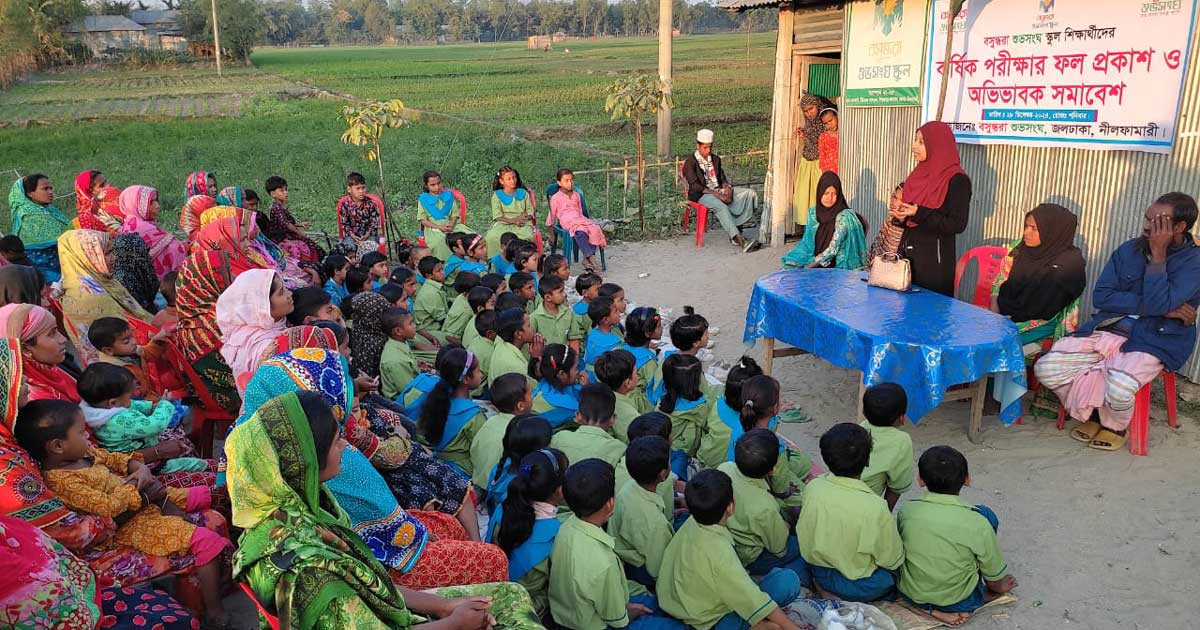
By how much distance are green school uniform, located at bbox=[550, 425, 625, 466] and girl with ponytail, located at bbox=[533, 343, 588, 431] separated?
68cm

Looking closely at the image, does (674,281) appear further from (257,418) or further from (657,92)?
(257,418)

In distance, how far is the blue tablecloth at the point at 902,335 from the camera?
4555mm

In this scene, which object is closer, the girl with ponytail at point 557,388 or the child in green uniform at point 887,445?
the child in green uniform at point 887,445

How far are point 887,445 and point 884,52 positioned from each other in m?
5.39

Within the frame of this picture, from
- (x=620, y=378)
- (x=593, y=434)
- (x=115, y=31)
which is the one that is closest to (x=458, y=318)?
(x=620, y=378)

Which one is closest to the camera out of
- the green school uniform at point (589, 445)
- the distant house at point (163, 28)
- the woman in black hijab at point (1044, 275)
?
the green school uniform at point (589, 445)

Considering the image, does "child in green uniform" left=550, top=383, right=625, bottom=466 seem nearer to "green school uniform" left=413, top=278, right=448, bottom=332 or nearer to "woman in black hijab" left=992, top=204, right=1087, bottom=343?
"green school uniform" left=413, top=278, right=448, bottom=332

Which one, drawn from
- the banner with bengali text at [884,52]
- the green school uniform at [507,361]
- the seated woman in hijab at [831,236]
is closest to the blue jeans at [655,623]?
the green school uniform at [507,361]

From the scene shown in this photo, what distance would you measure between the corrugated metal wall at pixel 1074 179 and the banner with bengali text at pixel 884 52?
204 millimetres

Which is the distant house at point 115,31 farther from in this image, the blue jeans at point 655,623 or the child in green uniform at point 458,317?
the blue jeans at point 655,623

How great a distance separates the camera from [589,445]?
12.2 feet

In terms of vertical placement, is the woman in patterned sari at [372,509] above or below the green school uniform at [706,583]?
above

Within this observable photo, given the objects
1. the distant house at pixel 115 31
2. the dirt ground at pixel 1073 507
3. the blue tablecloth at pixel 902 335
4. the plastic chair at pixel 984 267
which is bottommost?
the dirt ground at pixel 1073 507

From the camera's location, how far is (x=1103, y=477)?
4488mm
